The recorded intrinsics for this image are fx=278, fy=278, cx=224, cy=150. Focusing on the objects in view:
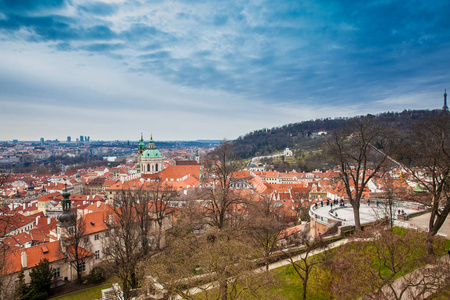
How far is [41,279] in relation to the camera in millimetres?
23109

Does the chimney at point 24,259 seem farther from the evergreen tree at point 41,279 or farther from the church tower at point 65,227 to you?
the church tower at point 65,227

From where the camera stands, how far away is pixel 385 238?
408 inches

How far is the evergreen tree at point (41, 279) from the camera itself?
74.4ft

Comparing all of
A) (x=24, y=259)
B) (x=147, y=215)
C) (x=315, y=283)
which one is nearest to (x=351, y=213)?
(x=315, y=283)

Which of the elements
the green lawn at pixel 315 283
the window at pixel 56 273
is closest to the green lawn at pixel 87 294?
the window at pixel 56 273

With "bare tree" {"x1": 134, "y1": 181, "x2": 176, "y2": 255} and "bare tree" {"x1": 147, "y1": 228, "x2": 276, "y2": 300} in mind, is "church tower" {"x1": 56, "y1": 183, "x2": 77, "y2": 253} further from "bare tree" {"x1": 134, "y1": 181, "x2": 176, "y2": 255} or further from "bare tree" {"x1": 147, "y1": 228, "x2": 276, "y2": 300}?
"bare tree" {"x1": 147, "y1": 228, "x2": 276, "y2": 300}

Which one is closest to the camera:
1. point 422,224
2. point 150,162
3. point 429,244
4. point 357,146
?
point 429,244

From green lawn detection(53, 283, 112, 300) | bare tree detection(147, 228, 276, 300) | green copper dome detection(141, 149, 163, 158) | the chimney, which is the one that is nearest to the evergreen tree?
the chimney

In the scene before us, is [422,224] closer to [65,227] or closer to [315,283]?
[315,283]

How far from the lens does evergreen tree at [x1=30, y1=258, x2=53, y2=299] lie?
2269 centimetres

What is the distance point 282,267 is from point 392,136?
35.0ft

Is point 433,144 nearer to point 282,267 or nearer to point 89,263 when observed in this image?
point 282,267

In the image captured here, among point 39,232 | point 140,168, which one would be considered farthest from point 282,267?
point 140,168

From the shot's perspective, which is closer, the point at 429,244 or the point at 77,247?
the point at 429,244
